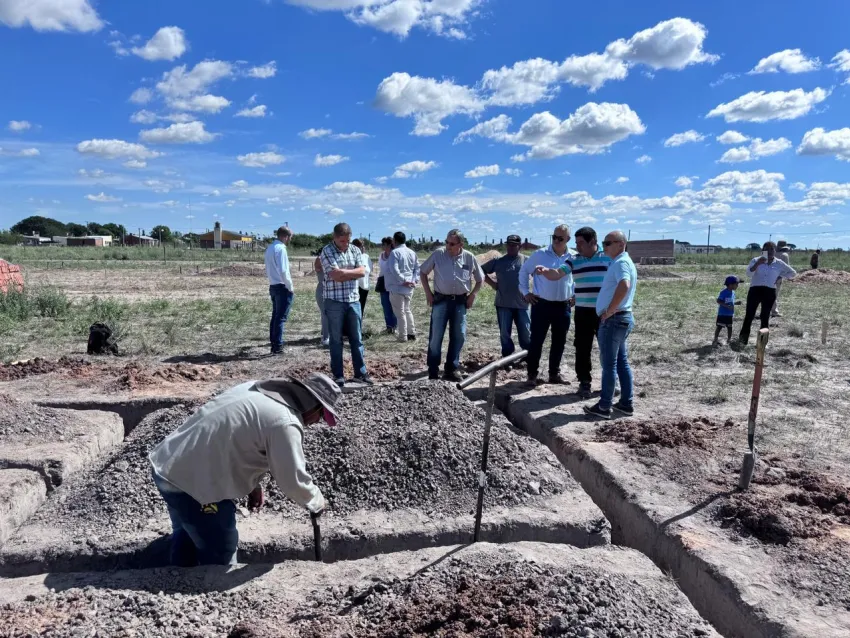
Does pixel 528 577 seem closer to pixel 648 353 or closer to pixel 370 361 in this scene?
pixel 370 361

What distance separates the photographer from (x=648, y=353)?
9.30 metres

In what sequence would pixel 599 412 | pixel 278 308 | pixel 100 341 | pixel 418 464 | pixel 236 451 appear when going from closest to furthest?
1. pixel 236 451
2. pixel 418 464
3. pixel 599 412
4. pixel 278 308
5. pixel 100 341

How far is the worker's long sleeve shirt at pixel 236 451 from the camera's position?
2.91m

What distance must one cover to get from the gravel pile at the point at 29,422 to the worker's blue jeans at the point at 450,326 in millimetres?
3574

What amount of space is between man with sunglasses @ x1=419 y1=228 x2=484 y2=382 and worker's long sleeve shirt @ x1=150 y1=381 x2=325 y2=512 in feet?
12.2

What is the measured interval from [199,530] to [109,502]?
118 centimetres

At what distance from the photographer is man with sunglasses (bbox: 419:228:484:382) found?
6.68 metres

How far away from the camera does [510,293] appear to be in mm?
7020

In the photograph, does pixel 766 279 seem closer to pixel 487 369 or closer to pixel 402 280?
pixel 402 280

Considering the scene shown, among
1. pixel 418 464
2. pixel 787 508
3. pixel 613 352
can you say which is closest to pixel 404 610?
pixel 418 464

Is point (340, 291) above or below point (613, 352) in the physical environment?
above

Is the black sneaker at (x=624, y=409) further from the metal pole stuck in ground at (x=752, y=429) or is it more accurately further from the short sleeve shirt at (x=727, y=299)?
the short sleeve shirt at (x=727, y=299)

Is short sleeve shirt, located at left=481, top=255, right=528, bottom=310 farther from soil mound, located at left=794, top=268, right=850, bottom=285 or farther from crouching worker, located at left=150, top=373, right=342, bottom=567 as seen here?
soil mound, located at left=794, top=268, right=850, bottom=285

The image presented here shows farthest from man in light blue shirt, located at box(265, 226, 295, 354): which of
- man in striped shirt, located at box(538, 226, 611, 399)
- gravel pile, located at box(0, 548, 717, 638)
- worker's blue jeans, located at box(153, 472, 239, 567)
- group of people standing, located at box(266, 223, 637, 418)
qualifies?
gravel pile, located at box(0, 548, 717, 638)
